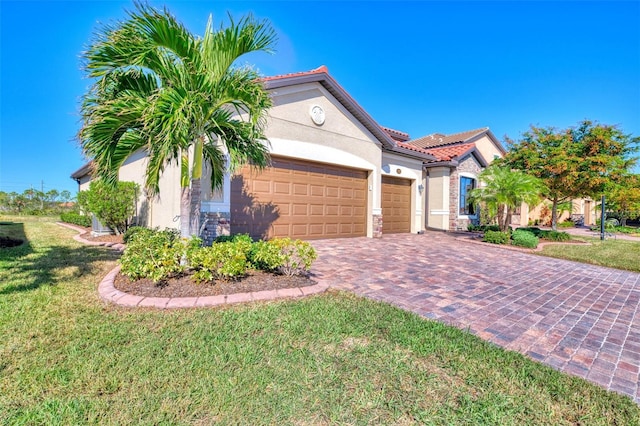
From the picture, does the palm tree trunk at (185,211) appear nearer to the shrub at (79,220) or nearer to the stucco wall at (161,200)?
the stucco wall at (161,200)

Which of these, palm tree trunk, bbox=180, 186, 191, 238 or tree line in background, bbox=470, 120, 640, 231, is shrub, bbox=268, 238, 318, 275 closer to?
palm tree trunk, bbox=180, 186, 191, 238

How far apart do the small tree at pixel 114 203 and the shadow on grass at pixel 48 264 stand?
209cm

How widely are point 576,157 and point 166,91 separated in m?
15.4

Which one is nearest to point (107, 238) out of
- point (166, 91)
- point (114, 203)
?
point (114, 203)

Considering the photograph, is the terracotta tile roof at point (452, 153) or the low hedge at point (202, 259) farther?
the terracotta tile roof at point (452, 153)

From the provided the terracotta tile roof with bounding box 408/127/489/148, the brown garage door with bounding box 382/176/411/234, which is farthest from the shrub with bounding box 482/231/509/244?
the terracotta tile roof with bounding box 408/127/489/148

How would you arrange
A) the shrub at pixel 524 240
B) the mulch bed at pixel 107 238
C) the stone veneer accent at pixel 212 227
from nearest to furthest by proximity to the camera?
1. the stone veneer accent at pixel 212 227
2. the mulch bed at pixel 107 238
3. the shrub at pixel 524 240

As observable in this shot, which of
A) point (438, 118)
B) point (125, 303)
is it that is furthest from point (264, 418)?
point (438, 118)

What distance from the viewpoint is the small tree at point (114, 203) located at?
1006cm

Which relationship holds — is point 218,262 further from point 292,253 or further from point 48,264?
point 48,264

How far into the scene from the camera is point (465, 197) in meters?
17.2

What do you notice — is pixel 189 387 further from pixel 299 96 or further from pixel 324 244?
pixel 299 96

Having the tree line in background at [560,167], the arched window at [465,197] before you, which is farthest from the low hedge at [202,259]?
the arched window at [465,197]

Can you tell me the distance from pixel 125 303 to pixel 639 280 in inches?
411
